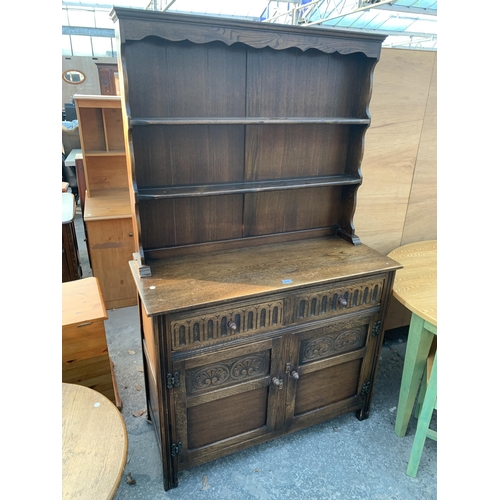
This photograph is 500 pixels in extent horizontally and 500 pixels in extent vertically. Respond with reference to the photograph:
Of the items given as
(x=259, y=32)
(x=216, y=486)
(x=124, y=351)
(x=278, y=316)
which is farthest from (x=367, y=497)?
(x=259, y=32)

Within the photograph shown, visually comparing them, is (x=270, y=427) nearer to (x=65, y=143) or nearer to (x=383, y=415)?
(x=383, y=415)

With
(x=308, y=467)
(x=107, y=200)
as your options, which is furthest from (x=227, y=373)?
(x=107, y=200)

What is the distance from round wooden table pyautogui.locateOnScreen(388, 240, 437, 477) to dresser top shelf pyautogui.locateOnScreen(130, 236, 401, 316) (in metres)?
0.22

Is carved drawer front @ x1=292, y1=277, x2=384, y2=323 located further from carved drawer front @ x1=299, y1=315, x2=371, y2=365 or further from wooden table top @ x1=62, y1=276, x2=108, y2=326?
wooden table top @ x1=62, y1=276, x2=108, y2=326

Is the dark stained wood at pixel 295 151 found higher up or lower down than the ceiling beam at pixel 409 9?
lower down

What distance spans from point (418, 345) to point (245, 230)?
97 centimetres

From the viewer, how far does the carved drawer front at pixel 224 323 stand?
1365mm

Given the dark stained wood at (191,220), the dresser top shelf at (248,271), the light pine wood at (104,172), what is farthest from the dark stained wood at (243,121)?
the light pine wood at (104,172)

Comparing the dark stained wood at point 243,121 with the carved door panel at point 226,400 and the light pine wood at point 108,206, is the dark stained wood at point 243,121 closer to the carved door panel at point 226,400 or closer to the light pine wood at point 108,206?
the carved door panel at point 226,400

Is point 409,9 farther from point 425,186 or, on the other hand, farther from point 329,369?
point 329,369

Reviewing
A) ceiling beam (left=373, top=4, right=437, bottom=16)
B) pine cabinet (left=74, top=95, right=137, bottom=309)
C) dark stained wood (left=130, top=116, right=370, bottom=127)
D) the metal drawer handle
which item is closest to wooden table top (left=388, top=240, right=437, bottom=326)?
the metal drawer handle

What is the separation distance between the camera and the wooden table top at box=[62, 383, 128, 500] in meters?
1.02

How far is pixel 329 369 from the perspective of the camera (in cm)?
178
